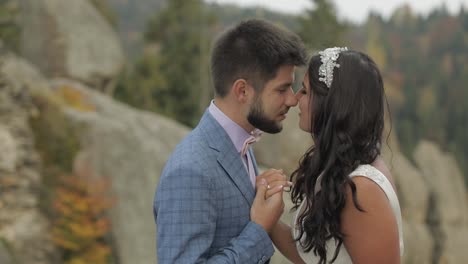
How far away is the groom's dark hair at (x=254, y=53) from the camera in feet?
9.98

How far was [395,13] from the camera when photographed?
111 m

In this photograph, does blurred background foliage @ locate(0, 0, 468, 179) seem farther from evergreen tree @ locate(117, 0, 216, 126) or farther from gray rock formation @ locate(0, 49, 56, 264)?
gray rock formation @ locate(0, 49, 56, 264)

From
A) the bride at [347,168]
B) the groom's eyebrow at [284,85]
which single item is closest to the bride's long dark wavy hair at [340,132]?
the bride at [347,168]

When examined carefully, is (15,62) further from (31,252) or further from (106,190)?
(31,252)

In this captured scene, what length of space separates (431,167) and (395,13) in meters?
93.4

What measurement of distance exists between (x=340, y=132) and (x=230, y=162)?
0.51 m

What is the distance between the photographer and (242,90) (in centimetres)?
306

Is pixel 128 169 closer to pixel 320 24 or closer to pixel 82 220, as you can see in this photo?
pixel 82 220

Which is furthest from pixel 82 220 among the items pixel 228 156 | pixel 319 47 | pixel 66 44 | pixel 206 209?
pixel 66 44

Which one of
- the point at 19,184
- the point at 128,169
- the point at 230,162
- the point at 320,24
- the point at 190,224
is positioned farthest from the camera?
the point at 320,24

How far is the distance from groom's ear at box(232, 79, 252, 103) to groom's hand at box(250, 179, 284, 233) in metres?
0.43

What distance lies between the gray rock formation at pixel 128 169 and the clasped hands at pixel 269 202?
8.45 m

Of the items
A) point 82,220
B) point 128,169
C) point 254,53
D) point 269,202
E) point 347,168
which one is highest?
point 254,53

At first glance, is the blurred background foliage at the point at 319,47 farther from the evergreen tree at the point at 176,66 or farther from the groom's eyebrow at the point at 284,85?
the groom's eyebrow at the point at 284,85
